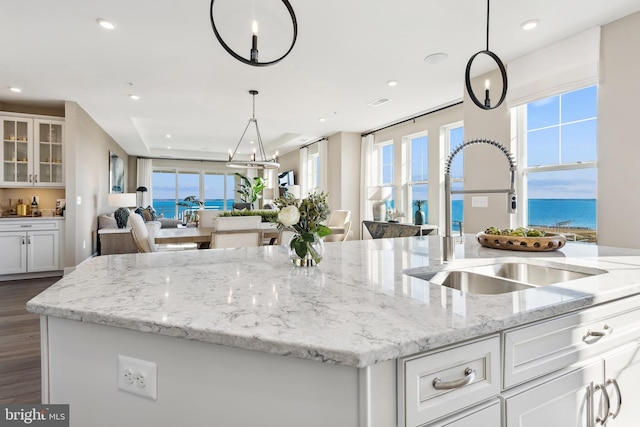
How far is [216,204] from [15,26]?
9840mm

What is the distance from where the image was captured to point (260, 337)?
2.30 feet

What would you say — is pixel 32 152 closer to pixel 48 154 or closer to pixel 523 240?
pixel 48 154

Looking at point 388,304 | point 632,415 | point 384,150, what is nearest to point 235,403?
point 388,304

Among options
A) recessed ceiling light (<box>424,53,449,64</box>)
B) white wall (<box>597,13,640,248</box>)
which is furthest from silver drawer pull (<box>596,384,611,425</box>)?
recessed ceiling light (<box>424,53,449,64</box>)

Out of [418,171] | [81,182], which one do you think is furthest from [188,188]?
[418,171]

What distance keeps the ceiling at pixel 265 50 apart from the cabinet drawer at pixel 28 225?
1.80 m

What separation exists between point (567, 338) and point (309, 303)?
0.76 m

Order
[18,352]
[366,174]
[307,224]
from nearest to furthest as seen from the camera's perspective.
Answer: [307,224]
[18,352]
[366,174]

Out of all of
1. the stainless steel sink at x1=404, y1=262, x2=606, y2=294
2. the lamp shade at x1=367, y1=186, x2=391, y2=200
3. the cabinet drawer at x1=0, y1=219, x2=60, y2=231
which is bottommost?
the stainless steel sink at x1=404, y1=262, x2=606, y2=294

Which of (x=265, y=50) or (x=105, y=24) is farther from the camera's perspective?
(x=265, y=50)

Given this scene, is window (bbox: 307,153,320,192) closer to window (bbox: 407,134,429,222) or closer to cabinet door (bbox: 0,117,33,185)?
window (bbox: 407,134,429,222)

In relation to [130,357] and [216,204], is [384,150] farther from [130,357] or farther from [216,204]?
[216,204]

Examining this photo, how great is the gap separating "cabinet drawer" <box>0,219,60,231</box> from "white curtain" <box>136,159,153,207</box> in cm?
599

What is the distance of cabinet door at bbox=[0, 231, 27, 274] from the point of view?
4.62 metres
